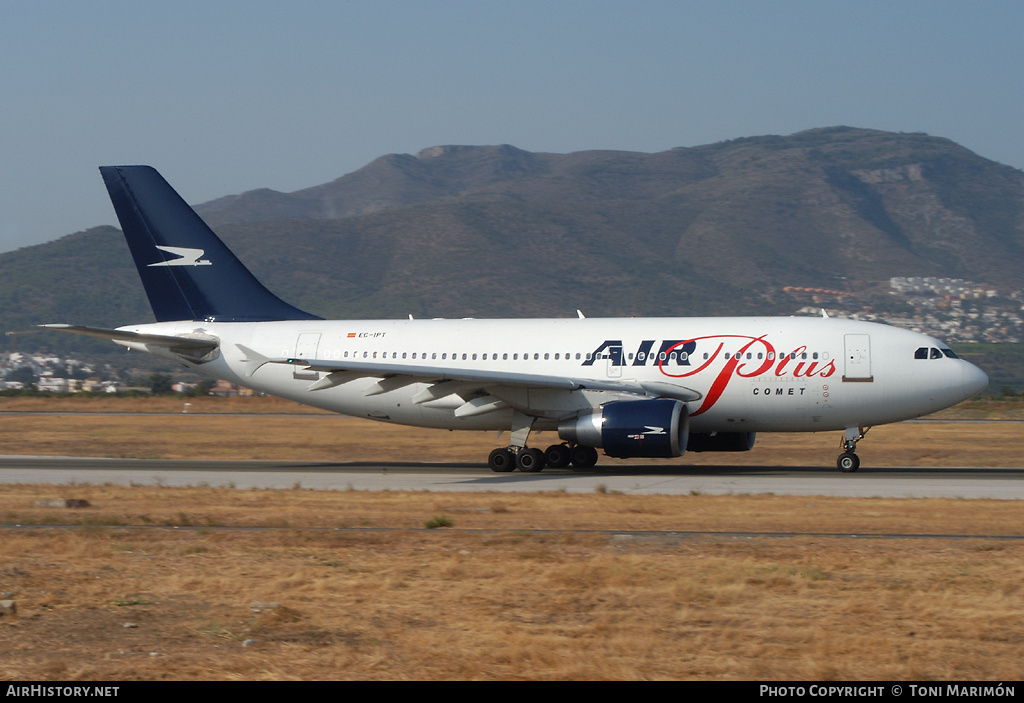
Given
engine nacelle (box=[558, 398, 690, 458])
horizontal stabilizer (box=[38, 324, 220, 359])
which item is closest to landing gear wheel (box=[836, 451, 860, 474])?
engine nacelle (box=[558, 398, 690, 458])

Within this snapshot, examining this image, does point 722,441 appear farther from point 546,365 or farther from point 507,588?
point 507,588

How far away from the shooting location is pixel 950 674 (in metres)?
8.71

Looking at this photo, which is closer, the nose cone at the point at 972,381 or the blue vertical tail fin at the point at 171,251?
the nose cone at the point at 972,381

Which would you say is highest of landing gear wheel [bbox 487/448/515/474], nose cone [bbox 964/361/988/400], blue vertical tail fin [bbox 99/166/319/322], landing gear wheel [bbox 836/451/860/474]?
blue vertical tail fin [bbox 99/166/319/322]

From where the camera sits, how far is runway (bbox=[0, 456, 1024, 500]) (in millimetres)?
23688

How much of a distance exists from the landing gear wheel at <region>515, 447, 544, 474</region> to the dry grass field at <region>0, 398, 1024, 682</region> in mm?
6756

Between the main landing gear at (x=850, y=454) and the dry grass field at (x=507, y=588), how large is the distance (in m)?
6.97

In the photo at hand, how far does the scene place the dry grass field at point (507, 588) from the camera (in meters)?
9.19

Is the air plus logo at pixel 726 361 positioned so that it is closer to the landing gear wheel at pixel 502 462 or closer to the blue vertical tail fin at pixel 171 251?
the landing gear wheel at pixel 502 462

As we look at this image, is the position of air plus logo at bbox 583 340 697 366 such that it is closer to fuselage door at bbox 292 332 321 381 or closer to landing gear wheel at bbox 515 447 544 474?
landing gear wheel at bbox 515 447 544 474

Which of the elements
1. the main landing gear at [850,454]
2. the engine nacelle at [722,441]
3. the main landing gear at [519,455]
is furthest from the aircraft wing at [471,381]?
the main landing gear at [850,454]

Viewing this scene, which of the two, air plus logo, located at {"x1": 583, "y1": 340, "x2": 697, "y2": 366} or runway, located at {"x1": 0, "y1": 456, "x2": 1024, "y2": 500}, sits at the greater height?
air plus logo, located at {"x1": 583, "y1": 340, "x2": 697, "y2": 366}

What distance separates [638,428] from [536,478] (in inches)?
116

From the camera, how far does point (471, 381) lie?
28203 mm
